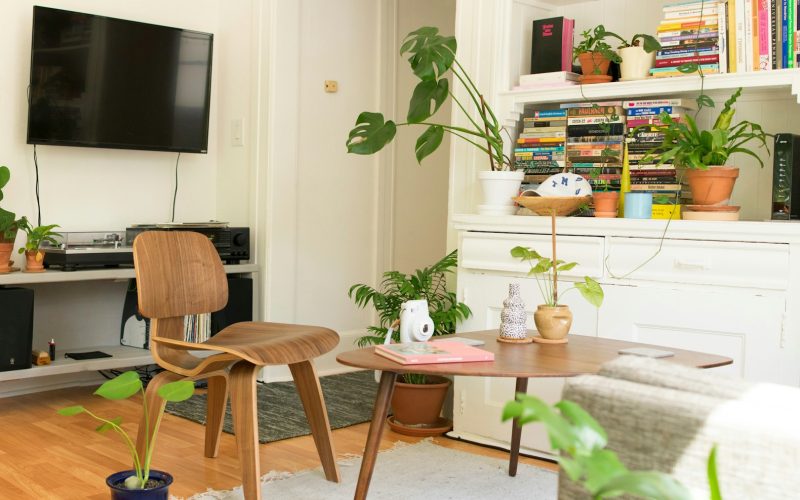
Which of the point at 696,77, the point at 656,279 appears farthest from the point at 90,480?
the point at 696,77

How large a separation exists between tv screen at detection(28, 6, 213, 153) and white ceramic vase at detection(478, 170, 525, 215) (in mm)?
1743

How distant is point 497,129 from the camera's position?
3605 mm

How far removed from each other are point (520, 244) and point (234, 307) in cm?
172

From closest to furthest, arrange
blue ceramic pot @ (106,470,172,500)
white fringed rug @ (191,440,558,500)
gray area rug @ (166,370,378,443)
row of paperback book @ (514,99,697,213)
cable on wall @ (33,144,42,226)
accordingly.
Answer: blue ceramic pot @ (106,470,172,500) < white fringed rug @ (191,440,558,500) < row of paperback book @ (514,99,697,213) < gray area rug @ (166,370,378,443) < cable on wall @ (33,144,42,226)

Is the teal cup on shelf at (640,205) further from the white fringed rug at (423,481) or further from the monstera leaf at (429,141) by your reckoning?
the white fringed rug at (423,481)

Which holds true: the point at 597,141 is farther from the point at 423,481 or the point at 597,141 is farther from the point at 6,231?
the point at 6,231

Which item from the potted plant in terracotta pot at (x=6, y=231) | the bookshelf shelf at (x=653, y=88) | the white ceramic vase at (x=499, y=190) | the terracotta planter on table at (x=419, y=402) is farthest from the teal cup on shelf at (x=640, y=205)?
the potted plant in terracotta pot at (x=6, y=231)

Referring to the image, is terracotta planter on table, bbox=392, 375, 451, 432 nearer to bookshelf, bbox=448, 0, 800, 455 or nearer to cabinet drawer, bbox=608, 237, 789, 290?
bookshelf, bbox=448, 0, 800, 455

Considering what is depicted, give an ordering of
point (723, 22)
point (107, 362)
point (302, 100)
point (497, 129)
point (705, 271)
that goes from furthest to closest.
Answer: point (302, 100) < point (107, 362) < point (497, 129) < point (723, 22) < point (705, 271)

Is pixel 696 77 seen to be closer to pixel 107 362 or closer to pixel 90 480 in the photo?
pixel 90 480

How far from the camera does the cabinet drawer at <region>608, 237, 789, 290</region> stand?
2.79 m

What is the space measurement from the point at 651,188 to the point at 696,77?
41cm

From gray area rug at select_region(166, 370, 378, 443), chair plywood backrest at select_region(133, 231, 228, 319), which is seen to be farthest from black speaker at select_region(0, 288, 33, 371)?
chair plywood backrest at select_region(133, 231, 228, 319)

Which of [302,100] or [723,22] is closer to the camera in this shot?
[723,22]
